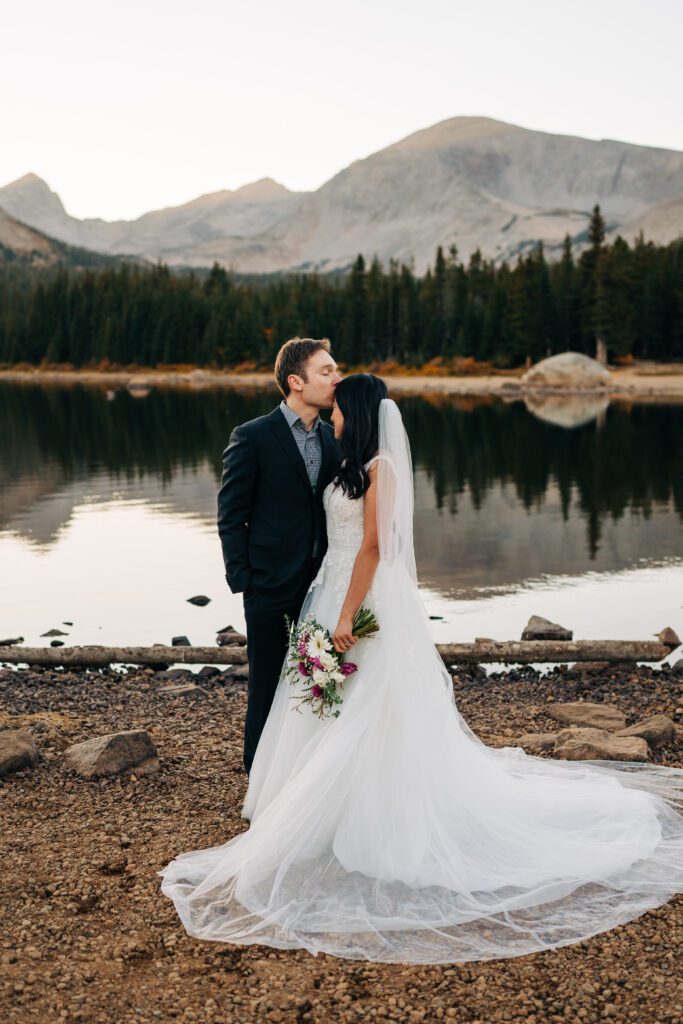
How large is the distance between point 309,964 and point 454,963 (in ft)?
2.11

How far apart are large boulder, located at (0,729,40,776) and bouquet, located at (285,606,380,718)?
253 centimetres

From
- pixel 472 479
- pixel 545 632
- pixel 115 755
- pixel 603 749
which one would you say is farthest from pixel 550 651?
pixel 472 479

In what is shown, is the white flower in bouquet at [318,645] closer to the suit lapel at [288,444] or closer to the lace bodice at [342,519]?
the lace bodice at [342,519]

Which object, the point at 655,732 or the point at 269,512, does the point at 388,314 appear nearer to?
the point at 655,732

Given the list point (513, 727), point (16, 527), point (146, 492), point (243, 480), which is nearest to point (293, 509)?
point (243, 480)

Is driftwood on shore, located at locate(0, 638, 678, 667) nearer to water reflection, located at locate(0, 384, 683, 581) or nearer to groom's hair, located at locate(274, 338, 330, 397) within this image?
groom's hair, located at locate(274, 338, 330, 397)

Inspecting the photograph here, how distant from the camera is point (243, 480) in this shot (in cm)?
623

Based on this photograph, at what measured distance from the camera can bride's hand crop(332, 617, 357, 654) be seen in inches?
228

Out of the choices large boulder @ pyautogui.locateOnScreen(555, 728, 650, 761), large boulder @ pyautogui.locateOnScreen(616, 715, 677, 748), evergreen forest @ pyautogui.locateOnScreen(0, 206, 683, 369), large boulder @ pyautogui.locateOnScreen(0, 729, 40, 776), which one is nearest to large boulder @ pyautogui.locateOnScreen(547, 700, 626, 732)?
large boulder @ pyautogui.locateOnScreen(616, 715, 677, 748)

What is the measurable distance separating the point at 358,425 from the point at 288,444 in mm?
729

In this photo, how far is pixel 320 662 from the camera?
5.72 metres

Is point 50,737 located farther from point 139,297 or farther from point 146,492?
point 139,297

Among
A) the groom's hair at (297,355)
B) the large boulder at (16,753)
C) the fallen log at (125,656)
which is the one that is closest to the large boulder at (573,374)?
the fallen log at (125,656)

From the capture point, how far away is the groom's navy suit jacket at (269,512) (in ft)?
20.5
